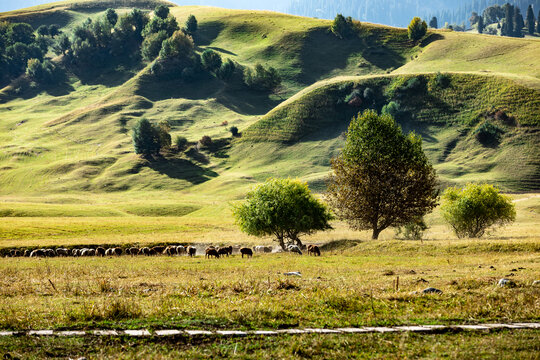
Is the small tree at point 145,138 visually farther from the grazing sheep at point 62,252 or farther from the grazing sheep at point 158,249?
the grazing sheep at point 158,249

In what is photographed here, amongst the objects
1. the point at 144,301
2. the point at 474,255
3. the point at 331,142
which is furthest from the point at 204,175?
the point at 144,301

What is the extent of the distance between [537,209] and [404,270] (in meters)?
88.3

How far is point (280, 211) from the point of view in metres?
59.9

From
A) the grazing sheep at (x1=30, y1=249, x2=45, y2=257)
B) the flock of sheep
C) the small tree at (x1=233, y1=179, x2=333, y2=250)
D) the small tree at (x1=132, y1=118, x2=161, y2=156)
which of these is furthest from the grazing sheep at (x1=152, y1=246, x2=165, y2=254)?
the small tree at (x1=132, y1=118, x2=161, y2=156)

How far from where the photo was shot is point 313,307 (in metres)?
18.2

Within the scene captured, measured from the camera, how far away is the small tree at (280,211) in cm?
5981

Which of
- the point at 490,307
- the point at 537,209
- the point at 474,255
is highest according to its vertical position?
the point at 490,307

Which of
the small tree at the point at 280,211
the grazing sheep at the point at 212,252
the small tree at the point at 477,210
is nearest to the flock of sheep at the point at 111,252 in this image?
the grazing sheep at the point at 212,252

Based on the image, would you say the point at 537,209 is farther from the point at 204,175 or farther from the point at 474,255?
the point at 204,175

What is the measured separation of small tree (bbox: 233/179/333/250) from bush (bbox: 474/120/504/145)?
428 feet

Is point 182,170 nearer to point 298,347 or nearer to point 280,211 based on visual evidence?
point 280,211

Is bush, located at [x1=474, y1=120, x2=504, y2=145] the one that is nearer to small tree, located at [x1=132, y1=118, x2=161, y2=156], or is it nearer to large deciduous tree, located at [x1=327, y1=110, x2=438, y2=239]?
large deciduous tree, located at [x1=327, y1=110, x2=438, y2=239]

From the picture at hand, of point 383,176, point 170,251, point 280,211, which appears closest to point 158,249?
point 170,251

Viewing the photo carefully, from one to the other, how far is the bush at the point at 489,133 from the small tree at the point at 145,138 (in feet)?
417
